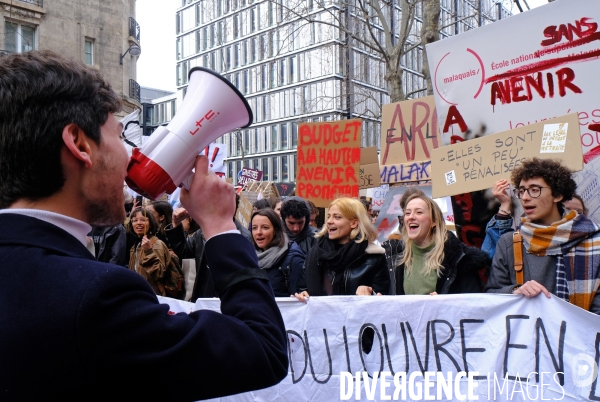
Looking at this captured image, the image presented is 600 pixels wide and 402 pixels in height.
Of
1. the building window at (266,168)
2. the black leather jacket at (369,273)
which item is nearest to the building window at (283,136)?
the building window at (266,168)

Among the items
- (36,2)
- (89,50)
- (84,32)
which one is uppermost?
(36,2)

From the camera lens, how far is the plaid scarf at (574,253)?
9.69 feet

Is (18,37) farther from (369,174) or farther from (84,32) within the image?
(369,174)

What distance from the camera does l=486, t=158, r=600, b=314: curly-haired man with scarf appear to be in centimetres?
297

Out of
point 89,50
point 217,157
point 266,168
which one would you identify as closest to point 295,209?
point 217,157

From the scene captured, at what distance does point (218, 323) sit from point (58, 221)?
362 millimetres

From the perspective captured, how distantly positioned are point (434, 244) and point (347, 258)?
2.01 feet

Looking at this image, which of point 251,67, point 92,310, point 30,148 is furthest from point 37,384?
point 251,67

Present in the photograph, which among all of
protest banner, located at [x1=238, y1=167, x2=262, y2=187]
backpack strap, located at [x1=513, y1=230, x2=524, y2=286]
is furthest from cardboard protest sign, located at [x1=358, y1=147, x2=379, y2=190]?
protest banner, located at [x1=238, y1=167, x2=262, y2=187]

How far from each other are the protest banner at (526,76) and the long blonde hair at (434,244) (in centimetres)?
88

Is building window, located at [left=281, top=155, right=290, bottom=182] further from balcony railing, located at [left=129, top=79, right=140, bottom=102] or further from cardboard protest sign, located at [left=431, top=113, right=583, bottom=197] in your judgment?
cardboard protest sign, located at [left=431, top=113, right=583, bottom=197]

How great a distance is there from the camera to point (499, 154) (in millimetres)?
3857

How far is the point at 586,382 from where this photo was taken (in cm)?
287

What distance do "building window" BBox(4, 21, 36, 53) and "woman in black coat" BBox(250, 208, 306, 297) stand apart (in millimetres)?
19737
